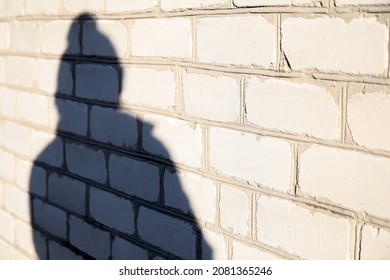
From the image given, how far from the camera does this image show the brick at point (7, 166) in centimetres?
282

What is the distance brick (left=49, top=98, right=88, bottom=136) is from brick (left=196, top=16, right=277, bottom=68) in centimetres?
80

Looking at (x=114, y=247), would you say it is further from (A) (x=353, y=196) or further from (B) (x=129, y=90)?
(A) (x=353, y=196)

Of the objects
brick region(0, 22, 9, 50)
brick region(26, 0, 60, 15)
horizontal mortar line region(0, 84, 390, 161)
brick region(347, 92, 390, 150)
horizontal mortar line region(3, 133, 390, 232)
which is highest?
brick region(26, 0, 60, 15)

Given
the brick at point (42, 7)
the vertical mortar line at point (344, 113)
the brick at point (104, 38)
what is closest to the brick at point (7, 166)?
the brick at point (42, 7)

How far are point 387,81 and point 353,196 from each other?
31 centimetres

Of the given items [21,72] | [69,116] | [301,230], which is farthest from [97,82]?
[301,230]

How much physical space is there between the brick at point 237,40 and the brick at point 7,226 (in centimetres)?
180

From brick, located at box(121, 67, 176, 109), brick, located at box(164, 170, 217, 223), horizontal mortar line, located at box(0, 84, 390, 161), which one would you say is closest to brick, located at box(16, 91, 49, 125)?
horizontal mortar line, located at box(0, 84, 390, 161)

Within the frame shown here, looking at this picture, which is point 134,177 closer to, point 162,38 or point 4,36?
point 162,38

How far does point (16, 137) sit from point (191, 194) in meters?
1.40

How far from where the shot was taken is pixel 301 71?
54.9 inches

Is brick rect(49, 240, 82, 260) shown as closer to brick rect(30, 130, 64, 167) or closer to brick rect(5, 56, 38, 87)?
brick rect(30, 130, 64, 167)

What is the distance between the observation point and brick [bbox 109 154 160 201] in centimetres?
192

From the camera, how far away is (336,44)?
130 centimetres
